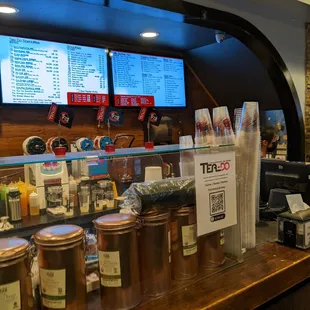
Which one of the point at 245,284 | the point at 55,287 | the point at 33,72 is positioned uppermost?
the point at 33,72

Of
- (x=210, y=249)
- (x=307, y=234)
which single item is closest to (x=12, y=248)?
(x=210, y=249)

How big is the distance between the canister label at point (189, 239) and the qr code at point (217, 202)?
0.09 meters

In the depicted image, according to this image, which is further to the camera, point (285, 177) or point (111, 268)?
point (285, 177)

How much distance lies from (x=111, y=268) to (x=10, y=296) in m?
0.22

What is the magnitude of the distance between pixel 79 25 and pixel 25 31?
0.38 meters

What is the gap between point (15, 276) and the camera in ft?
2.26

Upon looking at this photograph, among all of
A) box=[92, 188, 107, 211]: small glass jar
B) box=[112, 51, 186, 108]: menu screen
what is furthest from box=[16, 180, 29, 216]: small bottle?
box=[112, 51, 186, 108]: menu screen

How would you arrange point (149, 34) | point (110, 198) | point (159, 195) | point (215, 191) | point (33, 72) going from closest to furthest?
point (159, 195)
point (215, 191)
point (110, 198)
point (33, 72)
point (149, 34)

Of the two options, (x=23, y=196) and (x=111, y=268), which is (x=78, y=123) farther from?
(x=111, y=268)

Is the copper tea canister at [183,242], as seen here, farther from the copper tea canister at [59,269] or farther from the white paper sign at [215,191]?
the copper tea canister at [59,269]

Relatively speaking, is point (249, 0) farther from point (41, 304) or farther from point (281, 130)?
point (41, 304)

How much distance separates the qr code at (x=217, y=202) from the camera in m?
1.03

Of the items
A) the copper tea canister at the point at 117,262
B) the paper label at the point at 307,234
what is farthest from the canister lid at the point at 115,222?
the paper label at the point at 307,234

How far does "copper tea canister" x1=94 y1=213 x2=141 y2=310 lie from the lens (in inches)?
31.6
